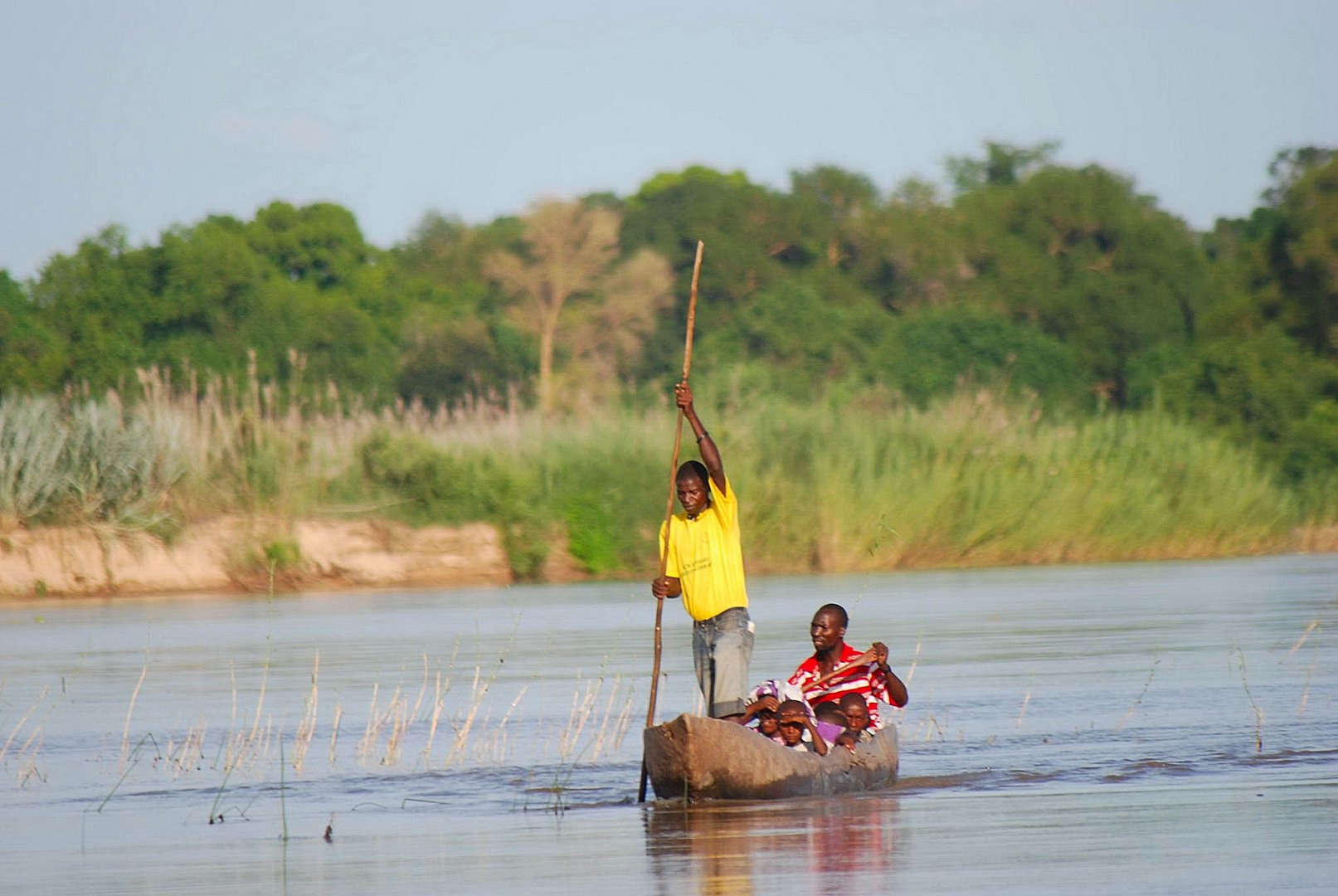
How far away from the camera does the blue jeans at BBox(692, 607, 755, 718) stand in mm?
12023

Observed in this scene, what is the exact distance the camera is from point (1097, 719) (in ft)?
49.7

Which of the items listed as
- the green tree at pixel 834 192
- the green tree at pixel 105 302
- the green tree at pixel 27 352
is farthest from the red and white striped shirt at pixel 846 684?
the green tree at pixel 834 192

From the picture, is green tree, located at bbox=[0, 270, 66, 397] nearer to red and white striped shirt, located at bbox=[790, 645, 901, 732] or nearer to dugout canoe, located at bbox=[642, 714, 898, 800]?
red and white striped shirt, located at bbox=[790, 645, 901, 732]

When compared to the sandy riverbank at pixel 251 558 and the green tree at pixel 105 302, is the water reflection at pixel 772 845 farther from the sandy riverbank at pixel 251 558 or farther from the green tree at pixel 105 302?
the green tree at pixel 105 302

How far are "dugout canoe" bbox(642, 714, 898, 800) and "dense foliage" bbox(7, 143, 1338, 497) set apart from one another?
31.1m

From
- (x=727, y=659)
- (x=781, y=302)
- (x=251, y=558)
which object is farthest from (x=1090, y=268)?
(x=727, y=659)

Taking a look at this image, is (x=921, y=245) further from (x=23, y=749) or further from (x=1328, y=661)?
(x=23, y=749)

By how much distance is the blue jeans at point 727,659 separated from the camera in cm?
1202

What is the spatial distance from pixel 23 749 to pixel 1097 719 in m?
6.82

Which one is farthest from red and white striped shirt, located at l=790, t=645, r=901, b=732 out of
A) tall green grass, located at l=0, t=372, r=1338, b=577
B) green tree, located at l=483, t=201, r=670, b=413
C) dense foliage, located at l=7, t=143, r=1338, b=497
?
green tree, located at l=483, t=201, r=670, b=413

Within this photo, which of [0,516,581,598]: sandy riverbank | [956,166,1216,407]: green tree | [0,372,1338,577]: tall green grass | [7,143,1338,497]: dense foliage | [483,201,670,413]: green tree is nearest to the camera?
[0,516,581,598]: sandy riverbank

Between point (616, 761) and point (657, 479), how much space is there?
19910 mm

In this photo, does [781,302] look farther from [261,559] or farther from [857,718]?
[857,718]

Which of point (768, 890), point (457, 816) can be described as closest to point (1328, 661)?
point (457, 816)
